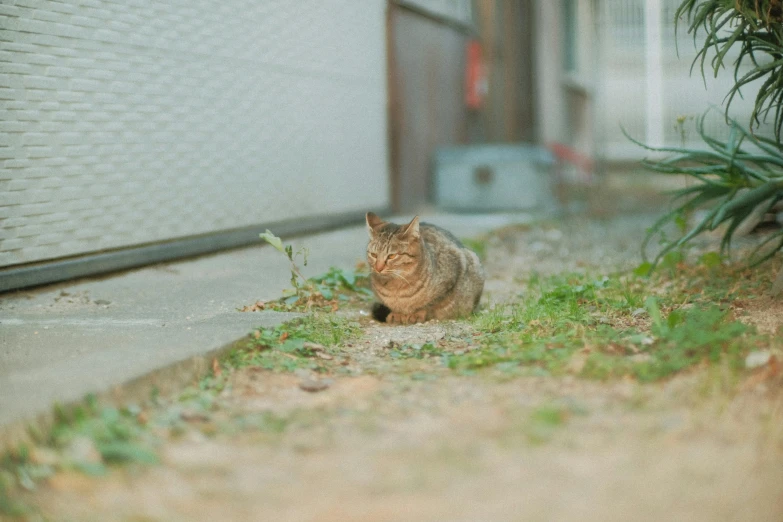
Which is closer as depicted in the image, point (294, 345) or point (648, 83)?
point (294, 345)

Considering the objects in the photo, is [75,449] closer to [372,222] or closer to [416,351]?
[416,351]

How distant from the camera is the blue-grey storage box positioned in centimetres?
880

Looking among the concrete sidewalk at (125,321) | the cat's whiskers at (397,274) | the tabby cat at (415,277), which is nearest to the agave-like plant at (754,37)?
the tabby cat at (415,277)

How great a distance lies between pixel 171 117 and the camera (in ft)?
16.6

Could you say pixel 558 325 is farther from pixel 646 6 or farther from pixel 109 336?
pixel 646 6

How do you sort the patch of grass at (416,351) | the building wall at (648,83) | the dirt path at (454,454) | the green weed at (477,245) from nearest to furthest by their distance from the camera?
the dirt path at (454,454) < the patch of grass at (416,351) < the green weed at (477,245) < the building wall at (648,83)

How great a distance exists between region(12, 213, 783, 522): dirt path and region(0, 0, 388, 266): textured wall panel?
204 cm

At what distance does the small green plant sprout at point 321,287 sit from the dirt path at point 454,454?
1026 mm

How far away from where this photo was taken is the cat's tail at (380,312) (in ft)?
13.6

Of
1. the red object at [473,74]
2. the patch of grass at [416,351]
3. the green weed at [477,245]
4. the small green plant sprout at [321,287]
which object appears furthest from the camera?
the red object at [473,74]

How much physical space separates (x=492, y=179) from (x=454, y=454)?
691 centimetres

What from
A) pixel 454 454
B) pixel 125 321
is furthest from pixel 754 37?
pixel 125 321

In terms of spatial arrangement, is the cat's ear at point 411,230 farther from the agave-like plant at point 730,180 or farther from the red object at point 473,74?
the red object at point 473,74

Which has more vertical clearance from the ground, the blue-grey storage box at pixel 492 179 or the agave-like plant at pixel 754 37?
the agave-like plant at pixel 754 37
